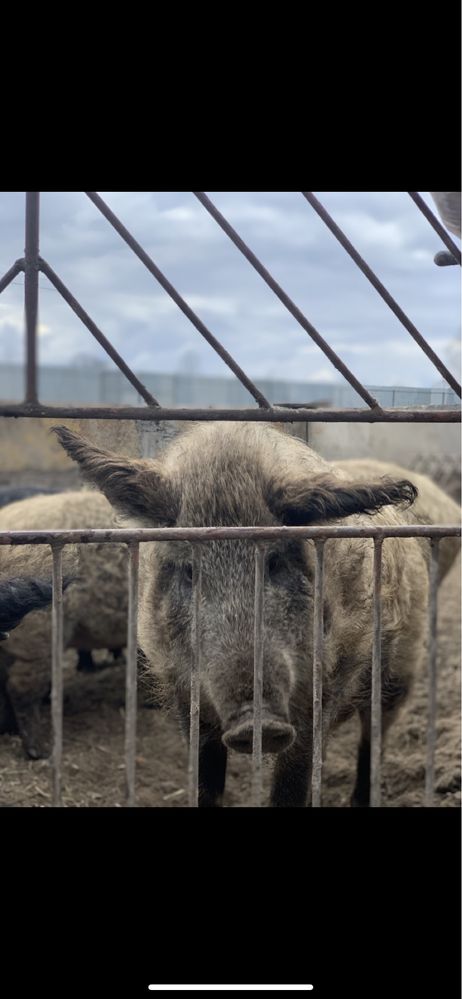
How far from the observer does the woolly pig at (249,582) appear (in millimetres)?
3213

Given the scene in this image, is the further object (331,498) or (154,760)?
(154,760)

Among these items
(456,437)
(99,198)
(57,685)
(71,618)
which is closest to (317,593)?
(57,685)

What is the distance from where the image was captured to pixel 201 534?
8.60 feet

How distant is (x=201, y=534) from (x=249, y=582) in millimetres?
783

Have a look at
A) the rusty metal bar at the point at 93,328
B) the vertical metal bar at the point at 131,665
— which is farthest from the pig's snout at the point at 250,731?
the rusty metal bar at the point at 93,328

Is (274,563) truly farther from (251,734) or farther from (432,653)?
(432,653)

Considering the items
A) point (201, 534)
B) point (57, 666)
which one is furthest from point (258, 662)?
point (57, 666)

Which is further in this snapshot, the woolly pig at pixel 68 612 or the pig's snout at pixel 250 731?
the woolly pig at pixel 68 612

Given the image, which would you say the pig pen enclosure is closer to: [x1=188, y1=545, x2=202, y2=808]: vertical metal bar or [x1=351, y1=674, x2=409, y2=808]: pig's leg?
[x1=188, y1=545, x2=202, y2=808]: vertical metal bar

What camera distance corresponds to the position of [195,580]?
107 inches

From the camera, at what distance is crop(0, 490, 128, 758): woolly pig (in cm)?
552

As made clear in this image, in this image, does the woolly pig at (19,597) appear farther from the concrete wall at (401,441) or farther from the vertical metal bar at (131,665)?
the concrete wall at (401,441)
